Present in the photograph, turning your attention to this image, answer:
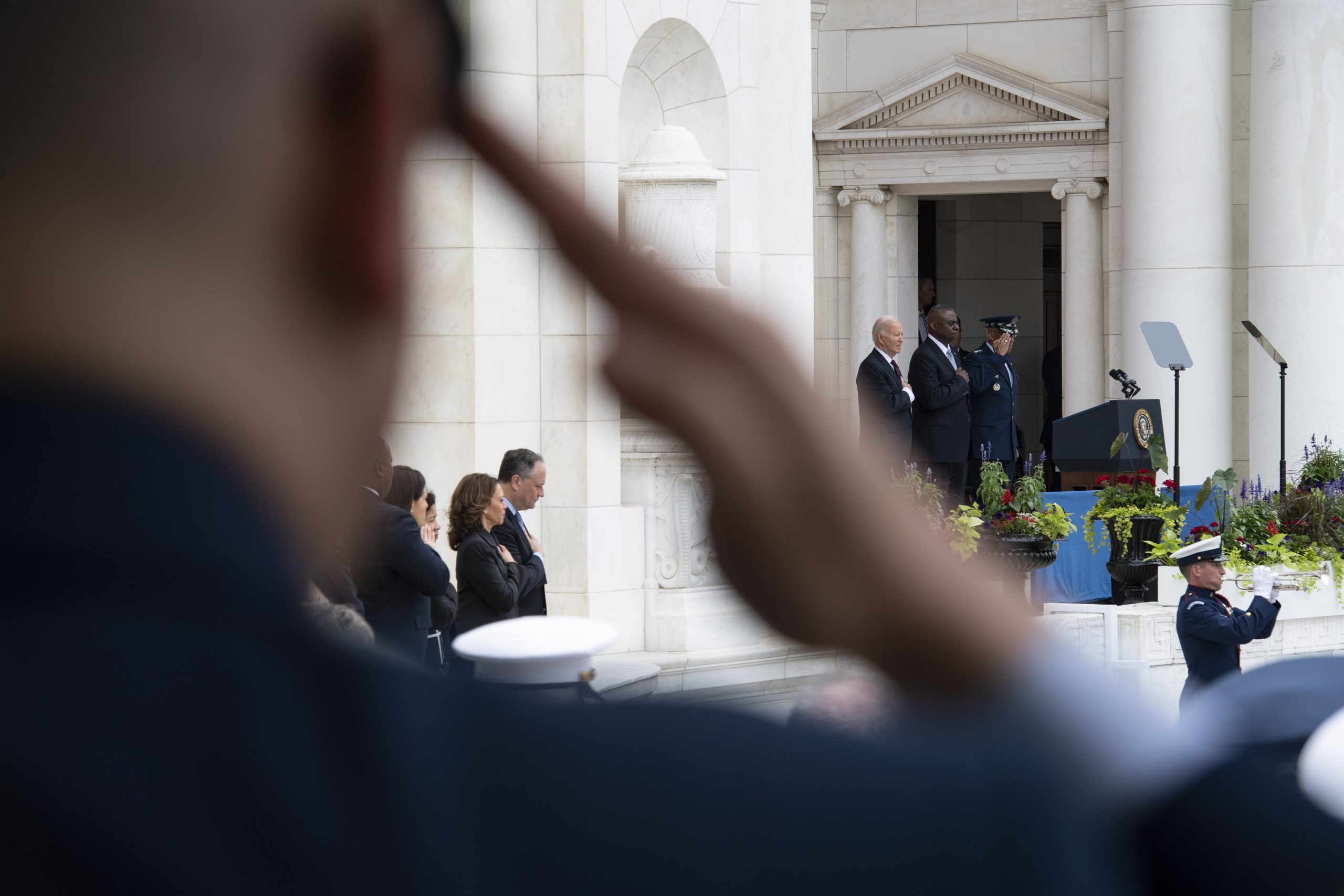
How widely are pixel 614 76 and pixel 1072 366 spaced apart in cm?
883

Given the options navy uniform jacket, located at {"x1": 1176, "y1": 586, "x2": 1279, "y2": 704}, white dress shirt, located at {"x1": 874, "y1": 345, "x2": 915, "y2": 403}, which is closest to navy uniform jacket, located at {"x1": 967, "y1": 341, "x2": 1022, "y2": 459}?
white dress shirt, located at {"x1": 874, "y1": 345, "x2": 915, "y2": 403}

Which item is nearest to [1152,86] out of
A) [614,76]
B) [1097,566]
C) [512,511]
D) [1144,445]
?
[1144,445]

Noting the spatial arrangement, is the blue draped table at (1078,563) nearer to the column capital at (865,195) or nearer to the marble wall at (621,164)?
the marble wall at (621,164)

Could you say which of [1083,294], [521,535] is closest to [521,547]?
[521,535]

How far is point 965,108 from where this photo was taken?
1612cm

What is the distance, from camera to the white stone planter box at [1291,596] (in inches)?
393

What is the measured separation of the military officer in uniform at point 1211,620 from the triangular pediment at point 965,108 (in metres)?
8.59

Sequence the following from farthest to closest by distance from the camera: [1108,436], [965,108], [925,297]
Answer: [925,297] < [965,108] < [1108,436]

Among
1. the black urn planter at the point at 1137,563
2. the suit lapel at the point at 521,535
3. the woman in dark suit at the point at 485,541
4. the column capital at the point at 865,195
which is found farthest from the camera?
the column capital at the point at 865,195

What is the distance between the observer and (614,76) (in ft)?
29.0

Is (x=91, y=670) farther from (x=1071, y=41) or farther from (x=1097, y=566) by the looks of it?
(x=1071, y=41)

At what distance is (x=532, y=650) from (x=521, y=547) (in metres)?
6.12

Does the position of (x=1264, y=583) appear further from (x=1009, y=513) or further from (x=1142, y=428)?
(x=1142, y=428)

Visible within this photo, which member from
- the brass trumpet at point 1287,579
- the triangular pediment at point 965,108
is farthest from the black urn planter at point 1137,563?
the triangular pediment at point 965,108
